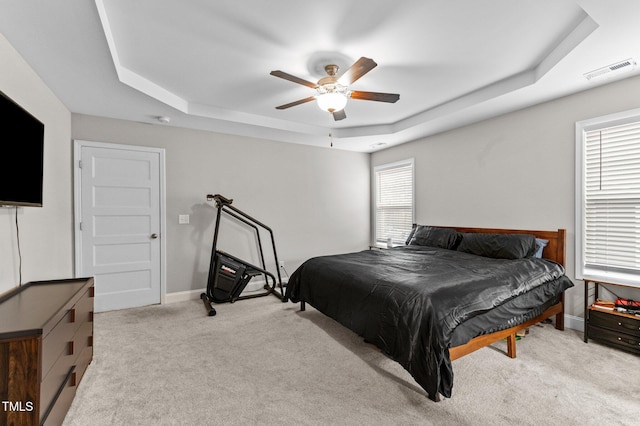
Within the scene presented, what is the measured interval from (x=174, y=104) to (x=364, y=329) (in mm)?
3171

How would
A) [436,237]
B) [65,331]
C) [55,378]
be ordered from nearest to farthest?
1. [55,378]
2. [65,331]
3. [436,237]

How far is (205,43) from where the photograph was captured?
2.37m

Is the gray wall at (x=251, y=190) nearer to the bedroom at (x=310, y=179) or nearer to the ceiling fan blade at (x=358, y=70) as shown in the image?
the bedroom at (x=310, y=179)

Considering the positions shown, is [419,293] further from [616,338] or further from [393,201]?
[393,201]

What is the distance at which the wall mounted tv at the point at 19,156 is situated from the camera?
1763 mm

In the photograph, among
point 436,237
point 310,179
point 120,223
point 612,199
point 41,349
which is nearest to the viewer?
point 41,349

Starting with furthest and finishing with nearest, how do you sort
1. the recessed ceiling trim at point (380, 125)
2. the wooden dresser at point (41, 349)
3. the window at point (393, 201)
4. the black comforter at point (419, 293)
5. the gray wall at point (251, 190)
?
1. the window at point (393, 201)
2. the gray wall at point (251, 190)
3. the recessed ceiling trim at point (380, 125)
4. the black comforter at point (419, 293)
5. the wooden dresser at point (41, 349)

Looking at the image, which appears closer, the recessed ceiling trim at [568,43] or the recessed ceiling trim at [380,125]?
the recessed ceiling trim at [568,43]

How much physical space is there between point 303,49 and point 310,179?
2.84 meters

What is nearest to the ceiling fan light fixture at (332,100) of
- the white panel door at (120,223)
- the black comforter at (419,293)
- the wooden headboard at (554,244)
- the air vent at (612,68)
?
the black comforter at (419,293)

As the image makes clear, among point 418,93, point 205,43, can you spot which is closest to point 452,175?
point 418,93

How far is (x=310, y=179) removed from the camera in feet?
17.0

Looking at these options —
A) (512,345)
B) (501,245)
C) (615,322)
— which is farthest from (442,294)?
(615,322)

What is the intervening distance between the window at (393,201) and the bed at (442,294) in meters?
1.52
